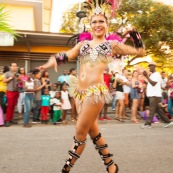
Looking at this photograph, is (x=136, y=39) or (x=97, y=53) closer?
(x=97, y=53)

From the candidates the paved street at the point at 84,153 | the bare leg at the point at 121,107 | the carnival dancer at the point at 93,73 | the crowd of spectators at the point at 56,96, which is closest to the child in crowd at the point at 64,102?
the crowd of spectators at the point at 56,96

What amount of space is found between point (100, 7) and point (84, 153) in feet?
8.50

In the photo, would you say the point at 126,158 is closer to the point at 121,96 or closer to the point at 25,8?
the point at 121,96

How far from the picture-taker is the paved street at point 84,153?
411cm

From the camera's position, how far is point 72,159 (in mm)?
3459

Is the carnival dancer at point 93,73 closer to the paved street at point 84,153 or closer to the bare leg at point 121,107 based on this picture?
the paved street at point 84,153

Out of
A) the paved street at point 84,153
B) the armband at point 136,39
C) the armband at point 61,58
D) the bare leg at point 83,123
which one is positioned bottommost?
the paved street at point 84,153

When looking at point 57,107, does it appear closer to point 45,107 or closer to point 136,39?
point 45,107

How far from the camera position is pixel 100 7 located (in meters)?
3.54

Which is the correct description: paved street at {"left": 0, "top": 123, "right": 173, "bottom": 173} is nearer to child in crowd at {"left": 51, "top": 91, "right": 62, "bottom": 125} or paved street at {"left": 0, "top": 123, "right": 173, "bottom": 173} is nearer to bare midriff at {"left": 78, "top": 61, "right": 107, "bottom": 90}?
bare midriff at {"left": 78, "top": 61, "right": 107, "bottom": 90}

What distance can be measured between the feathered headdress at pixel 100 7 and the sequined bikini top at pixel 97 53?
37cm

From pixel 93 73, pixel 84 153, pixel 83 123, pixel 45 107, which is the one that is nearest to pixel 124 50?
pixel 93 73

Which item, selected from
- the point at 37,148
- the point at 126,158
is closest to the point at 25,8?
the point at 37,148

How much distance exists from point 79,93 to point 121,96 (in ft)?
23.2
